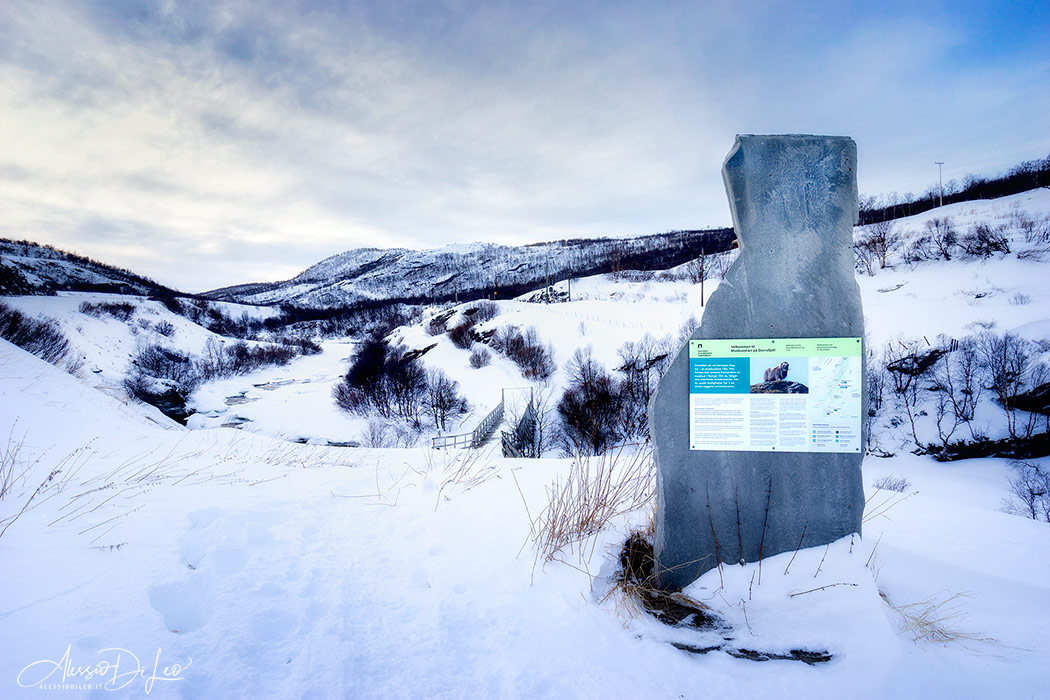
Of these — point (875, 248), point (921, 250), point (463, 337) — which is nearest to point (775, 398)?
point (463, 337)

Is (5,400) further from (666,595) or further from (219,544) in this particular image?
(666,595)

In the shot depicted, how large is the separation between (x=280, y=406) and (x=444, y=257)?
13100 cm

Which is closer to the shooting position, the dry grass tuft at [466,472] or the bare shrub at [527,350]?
the dry grass tuft at [466,472]

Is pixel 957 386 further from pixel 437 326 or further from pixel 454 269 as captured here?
pixel 454 269

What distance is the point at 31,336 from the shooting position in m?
17.6

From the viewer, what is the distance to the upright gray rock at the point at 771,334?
272cm

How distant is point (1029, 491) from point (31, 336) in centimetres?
4122

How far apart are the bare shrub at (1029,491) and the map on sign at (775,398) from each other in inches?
747

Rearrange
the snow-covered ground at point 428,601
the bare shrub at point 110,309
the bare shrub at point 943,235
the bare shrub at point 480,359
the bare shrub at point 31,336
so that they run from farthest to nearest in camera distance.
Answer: the bare shrub at point 110,309
the bare shrub at point 480,359
the bare shrub at point 943,235
the bare shrub at point 31,336
the snow-covered ground at point 428,601

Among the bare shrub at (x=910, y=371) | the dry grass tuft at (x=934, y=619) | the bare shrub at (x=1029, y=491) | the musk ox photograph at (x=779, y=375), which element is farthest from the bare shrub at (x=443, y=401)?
the bare shrub at (x=1029, y=491)

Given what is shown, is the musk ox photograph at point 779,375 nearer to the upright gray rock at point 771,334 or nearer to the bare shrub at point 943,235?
the upright gray rock at point 771,334

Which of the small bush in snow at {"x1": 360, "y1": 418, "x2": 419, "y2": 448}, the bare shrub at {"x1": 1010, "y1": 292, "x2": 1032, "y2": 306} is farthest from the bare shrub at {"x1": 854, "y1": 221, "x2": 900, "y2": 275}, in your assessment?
the small bush in snow at {"x1": 360, "y1": 418, "x2": 419, "y2": 448}

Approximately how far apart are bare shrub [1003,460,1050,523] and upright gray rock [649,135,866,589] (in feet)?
62.3

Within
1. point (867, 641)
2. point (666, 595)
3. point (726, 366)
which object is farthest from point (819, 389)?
point (666, 595)
